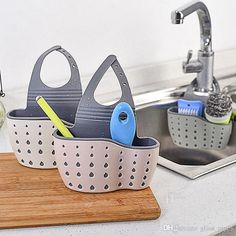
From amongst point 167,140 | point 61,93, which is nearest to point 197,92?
point 167,140

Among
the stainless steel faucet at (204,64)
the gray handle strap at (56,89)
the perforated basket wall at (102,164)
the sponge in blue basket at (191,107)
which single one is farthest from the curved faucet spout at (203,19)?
the perforated basket wall at (102,164)

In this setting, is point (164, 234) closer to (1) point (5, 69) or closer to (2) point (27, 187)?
(2) point (27, 187)

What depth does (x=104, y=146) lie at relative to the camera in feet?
2.72

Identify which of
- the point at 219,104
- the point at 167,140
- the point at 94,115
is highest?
the point at 94,115

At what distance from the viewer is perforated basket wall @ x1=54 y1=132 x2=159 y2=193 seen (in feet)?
2.73

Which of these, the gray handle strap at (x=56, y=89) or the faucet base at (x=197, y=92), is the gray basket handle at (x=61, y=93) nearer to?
the gray handle strap at (x=56, y=89)

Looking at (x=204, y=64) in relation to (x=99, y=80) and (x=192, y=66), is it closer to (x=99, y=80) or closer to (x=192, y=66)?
(x=192, y=66)

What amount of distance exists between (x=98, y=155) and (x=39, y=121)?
148 millimetres

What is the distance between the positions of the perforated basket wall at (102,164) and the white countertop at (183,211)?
6 cm

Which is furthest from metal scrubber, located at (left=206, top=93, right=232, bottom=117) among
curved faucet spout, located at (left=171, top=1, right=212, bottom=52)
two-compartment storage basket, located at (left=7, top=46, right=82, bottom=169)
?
two-compartment storage basket, located at (left=7, top=46, right=82, bottom=169)

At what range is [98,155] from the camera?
2.73ft

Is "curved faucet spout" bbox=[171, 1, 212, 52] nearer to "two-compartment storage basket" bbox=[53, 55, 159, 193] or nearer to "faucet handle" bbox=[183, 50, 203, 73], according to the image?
"faucet handle" bbox=[183, 50, 203, 73]

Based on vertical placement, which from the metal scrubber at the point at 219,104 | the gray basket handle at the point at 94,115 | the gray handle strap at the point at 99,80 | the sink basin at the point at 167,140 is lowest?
the sink basin at the point at 167,140

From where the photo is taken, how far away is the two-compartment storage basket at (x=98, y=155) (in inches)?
32.8
